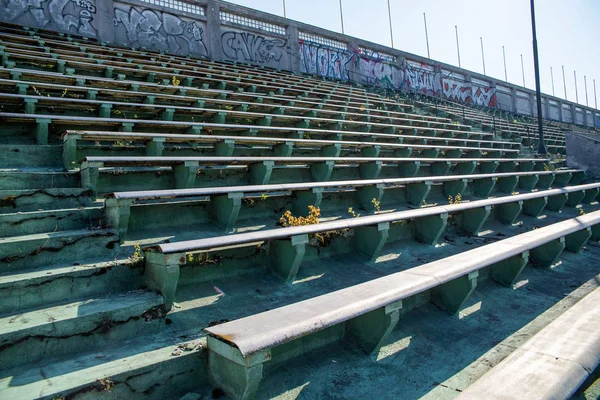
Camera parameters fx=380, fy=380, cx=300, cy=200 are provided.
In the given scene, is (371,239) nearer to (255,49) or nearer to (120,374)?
(120,374)

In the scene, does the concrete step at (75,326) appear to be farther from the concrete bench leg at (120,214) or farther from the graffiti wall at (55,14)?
the graffiti wall at (55,14)

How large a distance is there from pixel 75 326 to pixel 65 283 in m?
0.35

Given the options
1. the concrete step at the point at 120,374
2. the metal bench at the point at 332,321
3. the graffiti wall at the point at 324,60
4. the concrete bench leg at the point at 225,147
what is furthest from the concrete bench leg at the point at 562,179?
the concrete step at the point at 120,374

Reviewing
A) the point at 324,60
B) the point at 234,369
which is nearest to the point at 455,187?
the point at 234,369

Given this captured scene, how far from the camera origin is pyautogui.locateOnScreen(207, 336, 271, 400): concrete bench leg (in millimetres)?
1458

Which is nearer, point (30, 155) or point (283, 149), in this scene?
point (30, 155)

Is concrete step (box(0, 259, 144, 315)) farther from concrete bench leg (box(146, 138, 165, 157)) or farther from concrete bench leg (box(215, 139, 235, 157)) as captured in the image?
concrete bench leg (box(215, 139, 235, 157))

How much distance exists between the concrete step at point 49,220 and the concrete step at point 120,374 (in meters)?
1.00

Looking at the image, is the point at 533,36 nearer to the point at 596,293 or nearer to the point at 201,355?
the point at 596,293

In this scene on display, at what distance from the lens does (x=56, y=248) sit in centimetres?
216

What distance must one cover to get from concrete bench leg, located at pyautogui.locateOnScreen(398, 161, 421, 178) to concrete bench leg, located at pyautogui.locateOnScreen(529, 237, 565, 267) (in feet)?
5.99

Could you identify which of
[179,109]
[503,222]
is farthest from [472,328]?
[179,109]

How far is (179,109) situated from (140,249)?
8.84 feet

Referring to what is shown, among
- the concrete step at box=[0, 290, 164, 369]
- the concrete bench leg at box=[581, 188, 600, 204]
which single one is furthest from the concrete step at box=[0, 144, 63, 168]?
the concrete bench leg at box=[581, 188, 600, 204]
